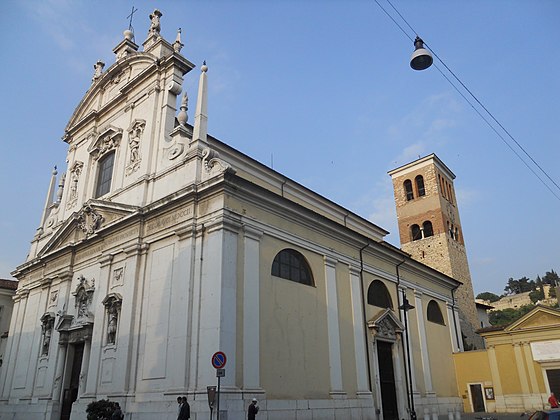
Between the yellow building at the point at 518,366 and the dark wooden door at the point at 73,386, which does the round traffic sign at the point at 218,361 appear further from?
the yellow building at the point at 518,366

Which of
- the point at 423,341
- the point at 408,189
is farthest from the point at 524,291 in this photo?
the point at 423,341

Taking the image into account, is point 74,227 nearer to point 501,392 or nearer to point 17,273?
point 17,273

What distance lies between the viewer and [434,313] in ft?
82.6

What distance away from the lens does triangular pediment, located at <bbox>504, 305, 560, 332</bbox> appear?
21.2 m

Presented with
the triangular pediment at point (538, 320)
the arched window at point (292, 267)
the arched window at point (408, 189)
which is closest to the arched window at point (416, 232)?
the arched window at point (408, 189)

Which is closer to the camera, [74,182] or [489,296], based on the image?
[74,182]

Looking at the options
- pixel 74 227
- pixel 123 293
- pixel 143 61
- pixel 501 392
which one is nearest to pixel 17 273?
pixel 74 227

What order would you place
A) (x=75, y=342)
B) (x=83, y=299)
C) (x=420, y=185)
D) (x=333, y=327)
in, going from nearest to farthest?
(x=333, y=327) < (x=75, y=342) < (x=83, y=299) < (x=420, y=185)

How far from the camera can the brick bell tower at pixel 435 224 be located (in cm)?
3278

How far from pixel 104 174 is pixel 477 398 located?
21.5 meters

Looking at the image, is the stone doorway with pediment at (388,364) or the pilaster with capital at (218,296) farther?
the stone doorway with pediment at (388,364)

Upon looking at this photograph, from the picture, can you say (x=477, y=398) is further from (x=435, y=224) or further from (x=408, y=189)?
(x=408, y=189)

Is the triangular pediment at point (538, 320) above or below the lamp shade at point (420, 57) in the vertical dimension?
below

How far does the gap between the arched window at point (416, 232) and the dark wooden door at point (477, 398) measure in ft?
45.4
